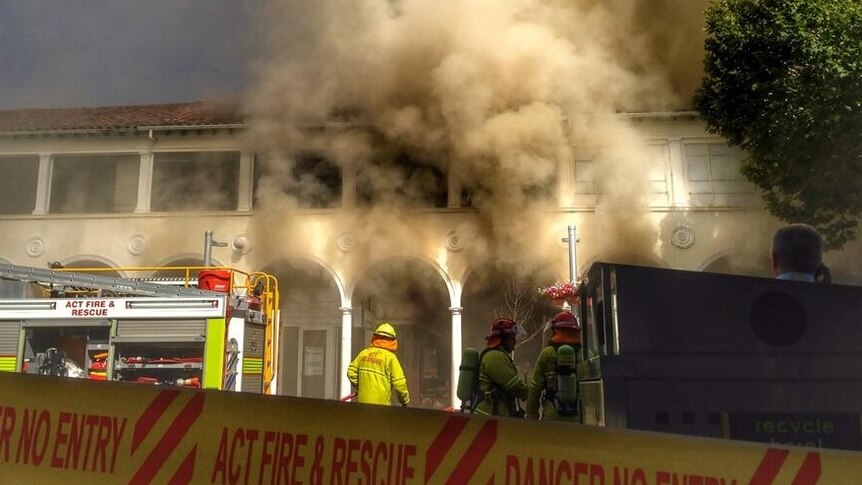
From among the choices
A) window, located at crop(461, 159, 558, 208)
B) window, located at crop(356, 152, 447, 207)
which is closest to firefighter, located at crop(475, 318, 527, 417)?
window, located at crop(461, 159, 558, 208)

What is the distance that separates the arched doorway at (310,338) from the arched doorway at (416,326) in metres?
0.65

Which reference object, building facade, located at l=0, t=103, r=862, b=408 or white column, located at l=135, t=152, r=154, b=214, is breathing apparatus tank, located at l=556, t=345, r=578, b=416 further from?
white column, located at l=135, t=152, r=154, b=214

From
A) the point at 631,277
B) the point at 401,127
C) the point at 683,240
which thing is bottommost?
the point at 631,277

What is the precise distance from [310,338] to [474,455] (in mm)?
12247

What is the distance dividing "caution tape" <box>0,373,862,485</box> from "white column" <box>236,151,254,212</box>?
Answer: 393 inches

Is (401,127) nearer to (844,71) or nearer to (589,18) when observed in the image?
(589,18)

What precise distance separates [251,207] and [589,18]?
6758 mm

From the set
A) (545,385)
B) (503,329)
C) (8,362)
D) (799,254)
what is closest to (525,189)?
(503,329)

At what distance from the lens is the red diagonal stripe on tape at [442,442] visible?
192 cm

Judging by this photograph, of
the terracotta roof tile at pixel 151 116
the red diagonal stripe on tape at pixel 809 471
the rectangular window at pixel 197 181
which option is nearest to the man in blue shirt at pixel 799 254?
the red diagonal stripe on tape at pixel 809 471

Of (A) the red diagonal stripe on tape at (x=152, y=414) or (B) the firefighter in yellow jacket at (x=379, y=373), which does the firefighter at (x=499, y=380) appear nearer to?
(B) the firefighter in yellow jacket at (x=379, y=373)

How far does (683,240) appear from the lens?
1153 cm

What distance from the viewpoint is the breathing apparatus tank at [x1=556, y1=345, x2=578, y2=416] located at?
3.38 meters

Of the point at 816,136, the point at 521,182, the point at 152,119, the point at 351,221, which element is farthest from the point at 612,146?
the point at 152,119
